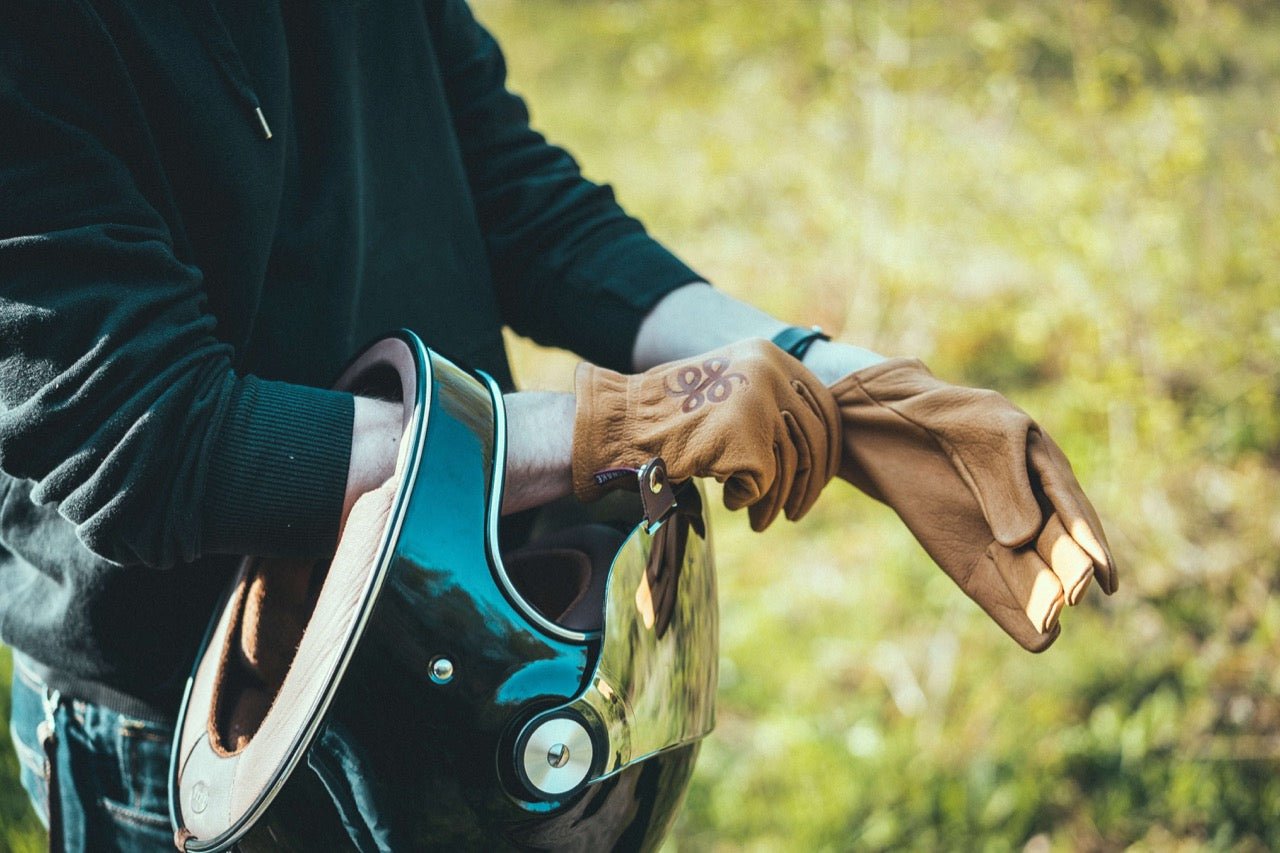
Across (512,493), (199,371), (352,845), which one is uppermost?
(199,371)

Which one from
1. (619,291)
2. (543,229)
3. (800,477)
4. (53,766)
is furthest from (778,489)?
(53,766)

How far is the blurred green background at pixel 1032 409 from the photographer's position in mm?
2451

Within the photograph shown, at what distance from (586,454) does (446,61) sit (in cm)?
63

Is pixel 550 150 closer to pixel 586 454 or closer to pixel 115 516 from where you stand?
pixel 586 454

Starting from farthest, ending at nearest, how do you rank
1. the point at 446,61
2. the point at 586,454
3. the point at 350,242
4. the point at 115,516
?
the point at 446,61, the point at 350,242, the point at 586,454, the point at 115,516

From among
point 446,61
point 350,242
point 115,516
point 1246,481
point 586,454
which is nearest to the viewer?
point 115,516

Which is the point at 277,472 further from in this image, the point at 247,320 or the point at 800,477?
the point at 800,477

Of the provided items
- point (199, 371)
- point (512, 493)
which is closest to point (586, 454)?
point (512, 493)

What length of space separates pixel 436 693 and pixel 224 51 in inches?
25.1

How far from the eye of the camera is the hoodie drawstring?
999 mm

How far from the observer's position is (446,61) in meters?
1.36

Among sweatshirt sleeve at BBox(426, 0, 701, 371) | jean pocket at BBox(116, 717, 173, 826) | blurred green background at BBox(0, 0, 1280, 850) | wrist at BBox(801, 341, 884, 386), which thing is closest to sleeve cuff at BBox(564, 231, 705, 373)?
sweatshirt sleeve at BBox(426, 0, 701, 371)

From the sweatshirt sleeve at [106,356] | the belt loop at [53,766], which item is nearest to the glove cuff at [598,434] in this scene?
the sweatshirt sleeve at [106,356]

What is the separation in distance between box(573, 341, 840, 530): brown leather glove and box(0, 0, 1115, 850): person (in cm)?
1
